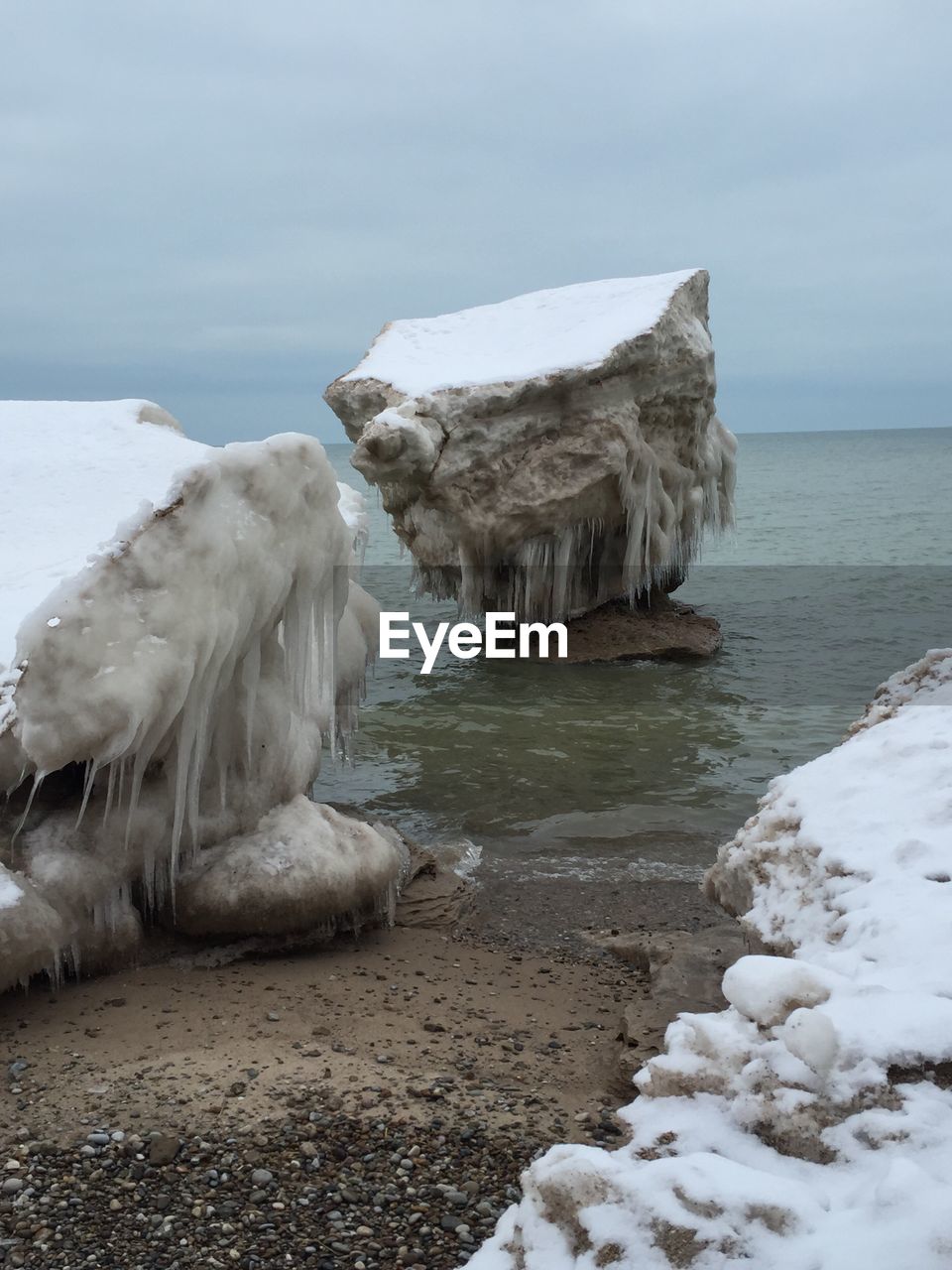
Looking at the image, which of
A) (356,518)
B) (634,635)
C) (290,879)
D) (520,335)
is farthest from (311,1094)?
(634,635)

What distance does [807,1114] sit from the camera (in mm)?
2988

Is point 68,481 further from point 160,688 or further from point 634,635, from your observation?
point 634,635

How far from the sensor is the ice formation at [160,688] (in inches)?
192

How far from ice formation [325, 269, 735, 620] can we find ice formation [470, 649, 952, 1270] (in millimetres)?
9873

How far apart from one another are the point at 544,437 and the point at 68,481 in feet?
26.7

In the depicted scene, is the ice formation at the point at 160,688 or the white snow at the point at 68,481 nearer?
the ice formation at the point at 160,688

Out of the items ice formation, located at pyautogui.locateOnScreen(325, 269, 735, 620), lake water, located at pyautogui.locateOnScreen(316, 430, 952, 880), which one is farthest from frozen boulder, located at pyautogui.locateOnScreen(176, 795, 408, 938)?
ice formation, located at pyautogui.locateOnScreen(325, 269, 735, 620)

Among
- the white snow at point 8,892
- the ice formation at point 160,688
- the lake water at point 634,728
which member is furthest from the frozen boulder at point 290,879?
the lake water at point 634,728

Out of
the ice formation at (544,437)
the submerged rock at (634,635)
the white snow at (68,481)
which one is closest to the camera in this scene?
the white snow at (68,481)

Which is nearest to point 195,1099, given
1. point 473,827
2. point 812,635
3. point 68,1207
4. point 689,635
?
point 68,1207

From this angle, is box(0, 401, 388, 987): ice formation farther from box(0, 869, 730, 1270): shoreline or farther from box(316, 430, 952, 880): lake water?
box(316, 430, 952, 880): lake water

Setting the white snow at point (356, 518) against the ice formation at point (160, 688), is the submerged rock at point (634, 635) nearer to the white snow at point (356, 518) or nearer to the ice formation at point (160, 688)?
the white snow at point (356, 518)

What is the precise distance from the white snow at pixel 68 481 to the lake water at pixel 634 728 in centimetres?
355

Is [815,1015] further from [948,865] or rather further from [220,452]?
[220,452]
